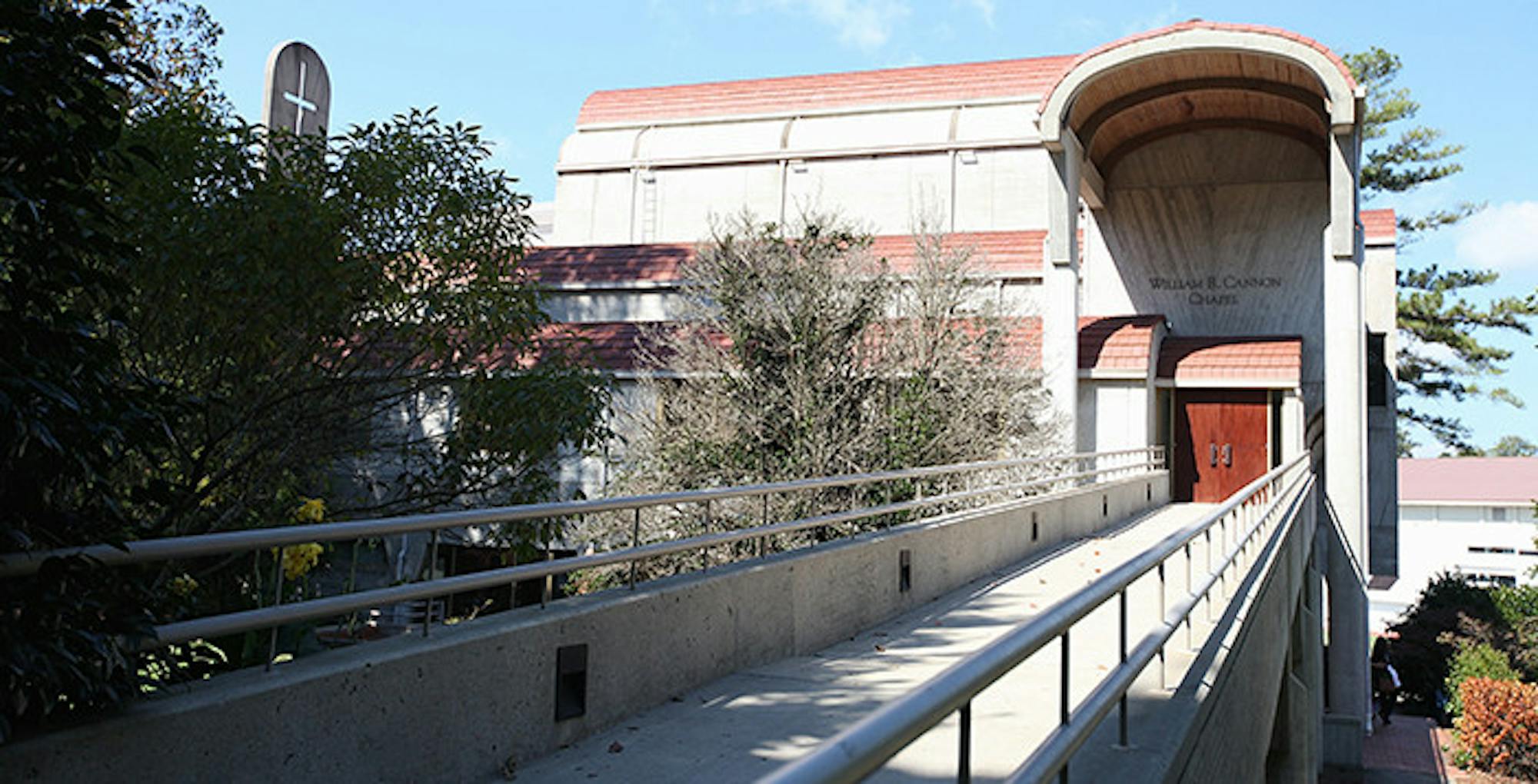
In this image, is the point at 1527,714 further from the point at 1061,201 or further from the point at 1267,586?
the point at 1267,586

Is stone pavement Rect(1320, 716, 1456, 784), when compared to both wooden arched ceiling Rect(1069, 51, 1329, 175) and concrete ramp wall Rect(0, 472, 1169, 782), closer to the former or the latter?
wooden arched ceiling Rect(1069, 51, 1329, 175)

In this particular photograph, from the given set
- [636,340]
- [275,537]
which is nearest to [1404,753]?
[636,340]

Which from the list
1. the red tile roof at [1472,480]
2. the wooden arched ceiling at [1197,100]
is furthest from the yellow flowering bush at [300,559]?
the red tile roof at [1472,480]

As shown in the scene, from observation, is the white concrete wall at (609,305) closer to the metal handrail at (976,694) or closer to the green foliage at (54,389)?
the metal handrail at (976,694)

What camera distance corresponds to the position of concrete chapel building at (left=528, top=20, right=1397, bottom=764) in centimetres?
2353

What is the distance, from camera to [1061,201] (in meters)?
24.5

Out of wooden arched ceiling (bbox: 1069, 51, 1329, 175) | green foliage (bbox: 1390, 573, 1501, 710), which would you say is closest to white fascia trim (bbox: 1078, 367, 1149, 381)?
wooden arched ceiling (bbox: 1069, 51, 1329, 175)

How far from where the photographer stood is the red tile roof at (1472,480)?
2591 inches

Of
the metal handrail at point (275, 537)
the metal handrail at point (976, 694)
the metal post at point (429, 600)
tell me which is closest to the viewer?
the metal handrail at point (976, 694)

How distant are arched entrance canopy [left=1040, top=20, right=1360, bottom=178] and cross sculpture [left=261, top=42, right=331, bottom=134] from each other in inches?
582

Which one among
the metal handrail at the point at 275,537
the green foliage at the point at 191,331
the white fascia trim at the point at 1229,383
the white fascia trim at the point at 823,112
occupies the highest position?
the white fascia trim at the point at 823,112

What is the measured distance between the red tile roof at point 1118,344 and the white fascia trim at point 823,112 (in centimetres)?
1238

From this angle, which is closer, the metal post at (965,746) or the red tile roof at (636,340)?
the metal post at (965,746)

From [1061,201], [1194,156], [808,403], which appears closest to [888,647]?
[808,403]
